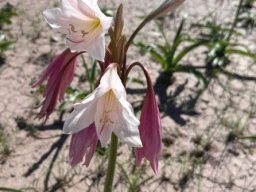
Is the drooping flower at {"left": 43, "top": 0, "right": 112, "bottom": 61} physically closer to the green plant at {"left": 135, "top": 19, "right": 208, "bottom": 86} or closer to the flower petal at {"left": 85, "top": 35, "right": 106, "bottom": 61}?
the flower petal at {"left": 85, "top": 35, "right": 106, "bottom": 61}

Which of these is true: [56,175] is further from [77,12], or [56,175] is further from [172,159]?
[77,12]

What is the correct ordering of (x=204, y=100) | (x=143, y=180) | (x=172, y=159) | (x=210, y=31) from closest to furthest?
1. (x=143, y=180)
2. (x=172, y=159)
3. (x=204, y=100)
4. (x=210, y=31)

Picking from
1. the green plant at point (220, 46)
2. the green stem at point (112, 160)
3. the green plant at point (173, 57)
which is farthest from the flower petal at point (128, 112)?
the green plant at point (220, 46)

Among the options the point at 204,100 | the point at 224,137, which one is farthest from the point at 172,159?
the point at 204,100

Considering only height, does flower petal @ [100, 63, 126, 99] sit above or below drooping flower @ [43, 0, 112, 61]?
below

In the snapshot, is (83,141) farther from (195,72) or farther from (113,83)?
(195,72)

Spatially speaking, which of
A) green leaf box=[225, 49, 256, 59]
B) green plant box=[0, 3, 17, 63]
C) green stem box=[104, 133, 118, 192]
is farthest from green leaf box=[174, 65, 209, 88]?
green stem box=[104, 133, 118, 192]
